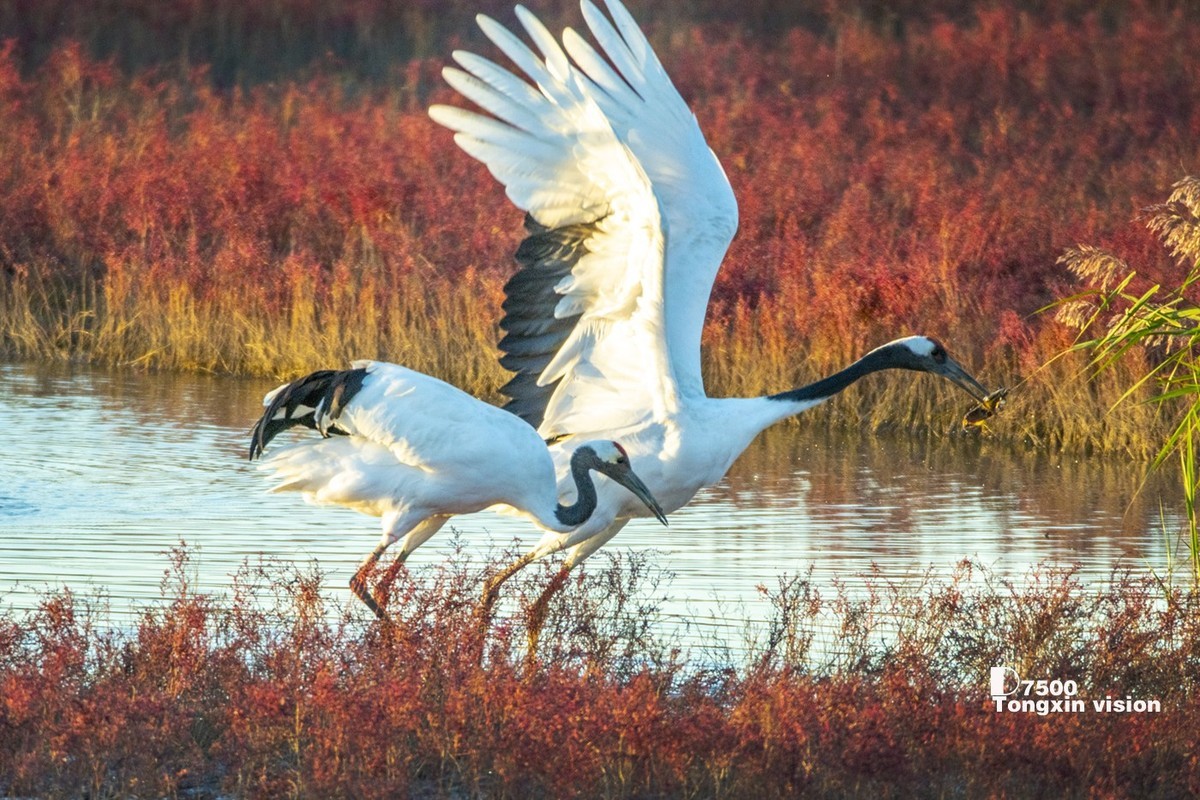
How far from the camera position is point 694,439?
6.88 meters

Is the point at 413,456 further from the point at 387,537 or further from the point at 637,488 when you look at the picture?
the point at 637,488

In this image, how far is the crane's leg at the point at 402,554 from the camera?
20.5ft

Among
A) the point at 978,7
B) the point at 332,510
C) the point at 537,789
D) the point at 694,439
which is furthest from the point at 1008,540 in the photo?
the point at 978,7

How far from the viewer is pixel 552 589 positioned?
6320 mm

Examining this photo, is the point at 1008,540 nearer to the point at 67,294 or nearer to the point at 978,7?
the point at 67,294

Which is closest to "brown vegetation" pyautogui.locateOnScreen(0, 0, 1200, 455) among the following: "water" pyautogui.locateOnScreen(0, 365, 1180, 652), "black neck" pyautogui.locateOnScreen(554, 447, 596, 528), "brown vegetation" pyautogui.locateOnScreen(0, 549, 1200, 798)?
"water" pyautogui.locateOnScreen(0, 365, 1180, 652)

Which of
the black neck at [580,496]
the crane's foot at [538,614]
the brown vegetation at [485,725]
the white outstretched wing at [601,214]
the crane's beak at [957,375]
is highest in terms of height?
the white outstretched wing at [601,214]

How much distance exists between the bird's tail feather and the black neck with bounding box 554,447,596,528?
2.44ft

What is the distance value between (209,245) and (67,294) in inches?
47.5

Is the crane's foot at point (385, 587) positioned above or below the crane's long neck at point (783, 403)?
below

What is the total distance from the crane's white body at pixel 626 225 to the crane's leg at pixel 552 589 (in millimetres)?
12

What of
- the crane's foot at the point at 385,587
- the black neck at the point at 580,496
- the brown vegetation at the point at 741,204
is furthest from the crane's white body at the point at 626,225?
the brown vegetation at the point at 741,204

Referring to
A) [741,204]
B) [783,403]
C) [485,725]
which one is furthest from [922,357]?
[741,204]

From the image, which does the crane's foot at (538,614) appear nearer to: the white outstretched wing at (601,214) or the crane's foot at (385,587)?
the crane's foot at (385,587)
